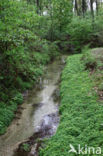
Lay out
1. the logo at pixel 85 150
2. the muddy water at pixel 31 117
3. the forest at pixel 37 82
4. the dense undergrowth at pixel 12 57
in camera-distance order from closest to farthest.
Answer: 1. the logo at pixel 85 150
2. the forest at pixel 37 82
3. the muddy water at pixel 31 117
4. the dense undergrowth at pixel 12 57

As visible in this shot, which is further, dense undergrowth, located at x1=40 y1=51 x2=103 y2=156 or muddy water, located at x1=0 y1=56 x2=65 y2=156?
muddy water, located at x1=0 y1=56 x2=65 y2=156

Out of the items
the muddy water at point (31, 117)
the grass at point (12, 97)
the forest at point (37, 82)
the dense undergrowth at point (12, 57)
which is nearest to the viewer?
the forest at point (37, 82)

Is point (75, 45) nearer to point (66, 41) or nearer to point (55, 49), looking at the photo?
point (66, 41)


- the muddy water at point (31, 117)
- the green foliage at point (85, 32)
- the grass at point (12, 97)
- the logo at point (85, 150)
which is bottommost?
the muddy water at point (31, 117)

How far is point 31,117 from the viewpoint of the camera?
7.80 metres

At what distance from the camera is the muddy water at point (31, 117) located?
6.10 m

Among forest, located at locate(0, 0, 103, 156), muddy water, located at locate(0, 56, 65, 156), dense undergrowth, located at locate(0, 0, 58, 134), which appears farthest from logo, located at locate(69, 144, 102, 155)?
dense undergrowth, located at locate(0, 0, 58, 134)

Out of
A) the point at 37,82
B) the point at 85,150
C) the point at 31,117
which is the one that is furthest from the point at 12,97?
the point at 85,150

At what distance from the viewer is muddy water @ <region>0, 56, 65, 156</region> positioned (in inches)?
240

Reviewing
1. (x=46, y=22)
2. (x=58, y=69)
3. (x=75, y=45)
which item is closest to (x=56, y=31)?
(x=46, y=22)

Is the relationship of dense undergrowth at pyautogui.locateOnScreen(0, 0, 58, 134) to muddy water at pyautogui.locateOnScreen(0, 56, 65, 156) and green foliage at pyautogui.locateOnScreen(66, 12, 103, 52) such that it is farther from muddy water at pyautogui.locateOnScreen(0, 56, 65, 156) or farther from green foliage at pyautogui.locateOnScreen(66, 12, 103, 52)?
green foliage at pyautogui.locateOnScreen(66, 12, 103, 52)

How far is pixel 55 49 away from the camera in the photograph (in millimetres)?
22266

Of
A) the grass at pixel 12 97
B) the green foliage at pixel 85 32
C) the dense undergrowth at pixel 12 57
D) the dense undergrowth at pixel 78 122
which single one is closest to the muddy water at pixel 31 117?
the grass at pixel 12 97

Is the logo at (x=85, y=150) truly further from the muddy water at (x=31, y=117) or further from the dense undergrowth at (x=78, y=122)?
the muddy water at (x=31, y=117)
